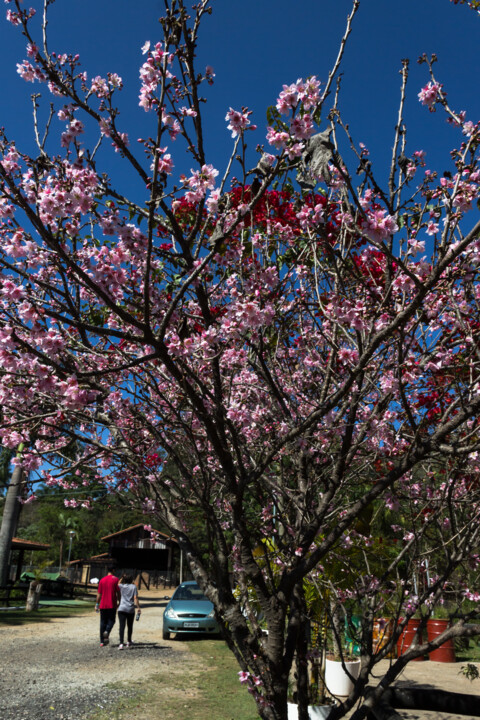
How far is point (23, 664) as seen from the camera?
8.91 meters

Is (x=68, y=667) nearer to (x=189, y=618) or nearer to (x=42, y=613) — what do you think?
(x=189, y=618)

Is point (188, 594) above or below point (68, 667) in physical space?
above

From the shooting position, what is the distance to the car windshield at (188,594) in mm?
13930

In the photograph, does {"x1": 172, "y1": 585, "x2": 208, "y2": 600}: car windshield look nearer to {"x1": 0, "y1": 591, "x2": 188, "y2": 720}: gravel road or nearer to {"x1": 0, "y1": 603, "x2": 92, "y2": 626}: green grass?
{"x1": 0, "y1": 591, "x2": 188, "y2": 720}: gravel road

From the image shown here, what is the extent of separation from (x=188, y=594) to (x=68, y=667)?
5.76 meters

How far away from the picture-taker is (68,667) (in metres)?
8.73

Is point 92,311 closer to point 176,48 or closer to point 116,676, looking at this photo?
point 176,48

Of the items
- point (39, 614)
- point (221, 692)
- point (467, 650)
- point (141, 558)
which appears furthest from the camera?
point (141, 558)

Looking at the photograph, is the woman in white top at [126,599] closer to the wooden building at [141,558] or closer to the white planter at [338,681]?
the white planter at [338,681]

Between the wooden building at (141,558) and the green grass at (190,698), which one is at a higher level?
the wooden building at (141,558)

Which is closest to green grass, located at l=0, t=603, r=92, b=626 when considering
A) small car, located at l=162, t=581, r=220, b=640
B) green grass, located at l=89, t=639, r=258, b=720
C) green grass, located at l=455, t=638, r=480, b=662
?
small car, located at l=162, t=581, r=220, b=640

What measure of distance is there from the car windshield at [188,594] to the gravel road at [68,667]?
3.69ft

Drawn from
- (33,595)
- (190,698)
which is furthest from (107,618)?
(33,595)

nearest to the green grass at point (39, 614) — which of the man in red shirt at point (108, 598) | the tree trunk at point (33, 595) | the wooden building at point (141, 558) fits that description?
the tree trunk at point (33, 595)
